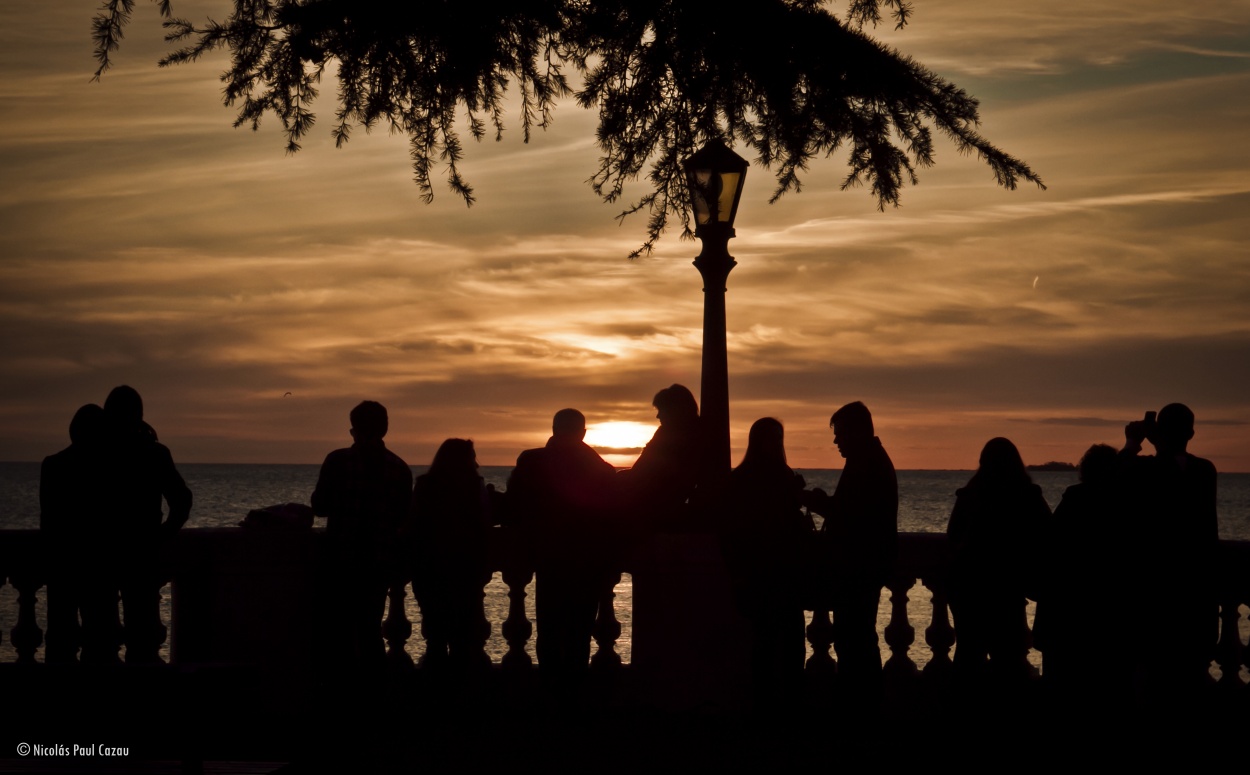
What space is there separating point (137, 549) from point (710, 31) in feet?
15.0

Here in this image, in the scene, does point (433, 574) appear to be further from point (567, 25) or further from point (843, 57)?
point (843, 57)

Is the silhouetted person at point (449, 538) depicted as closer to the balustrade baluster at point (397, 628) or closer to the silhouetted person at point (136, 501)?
the balustrade baluster at point (397, 628)

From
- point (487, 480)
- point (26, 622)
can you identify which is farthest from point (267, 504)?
point (26, 622)

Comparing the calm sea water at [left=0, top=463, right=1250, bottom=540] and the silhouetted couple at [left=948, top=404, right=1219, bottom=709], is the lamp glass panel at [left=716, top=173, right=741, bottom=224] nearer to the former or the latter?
the silhouetted couple at [left=948, top=404, right=1219, bottom=709]

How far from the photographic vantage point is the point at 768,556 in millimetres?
7922

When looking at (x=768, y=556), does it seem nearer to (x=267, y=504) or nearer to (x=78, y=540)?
(x=78, y=540)

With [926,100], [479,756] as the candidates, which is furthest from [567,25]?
[479,756]

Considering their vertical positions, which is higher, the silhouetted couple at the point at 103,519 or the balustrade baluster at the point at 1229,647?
the silhouetted couple at the point at 103,519

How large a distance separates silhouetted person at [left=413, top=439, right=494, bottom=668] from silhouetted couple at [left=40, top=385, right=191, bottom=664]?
1.41 meters

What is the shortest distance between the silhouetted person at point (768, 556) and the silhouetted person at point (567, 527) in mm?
820

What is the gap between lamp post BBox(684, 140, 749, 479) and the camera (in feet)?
27.7

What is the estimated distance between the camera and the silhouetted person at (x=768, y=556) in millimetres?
7930

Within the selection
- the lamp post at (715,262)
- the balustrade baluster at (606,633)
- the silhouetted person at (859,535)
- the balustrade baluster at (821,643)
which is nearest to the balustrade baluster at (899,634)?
the balustrade baluster at (821,643)

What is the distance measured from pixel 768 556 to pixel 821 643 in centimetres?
113
